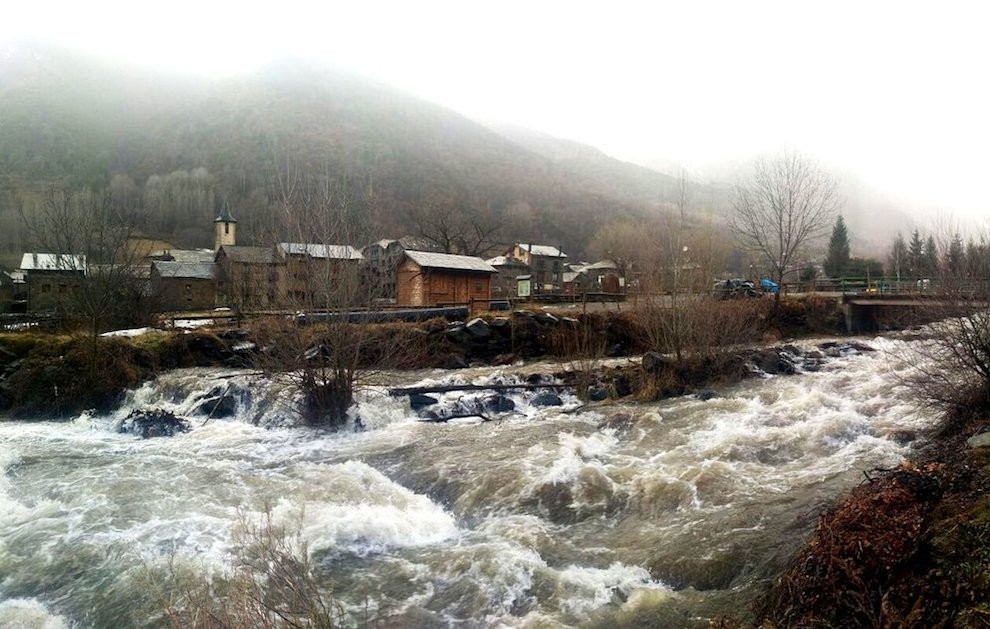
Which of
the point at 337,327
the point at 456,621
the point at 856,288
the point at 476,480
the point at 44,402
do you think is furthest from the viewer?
the point at 856,288

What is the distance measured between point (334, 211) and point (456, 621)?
39.8 ft

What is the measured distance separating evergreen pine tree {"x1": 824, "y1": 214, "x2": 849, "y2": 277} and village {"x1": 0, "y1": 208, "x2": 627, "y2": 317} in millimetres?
27126

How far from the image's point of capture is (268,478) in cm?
1147

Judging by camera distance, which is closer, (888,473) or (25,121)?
(888,473)

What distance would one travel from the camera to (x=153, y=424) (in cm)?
1636

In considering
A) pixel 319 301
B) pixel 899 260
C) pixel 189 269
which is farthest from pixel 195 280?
pixel 899 260

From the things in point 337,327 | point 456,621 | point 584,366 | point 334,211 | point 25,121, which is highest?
point 25,121

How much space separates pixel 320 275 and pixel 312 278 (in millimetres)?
225

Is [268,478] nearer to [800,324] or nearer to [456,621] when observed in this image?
[456,621]

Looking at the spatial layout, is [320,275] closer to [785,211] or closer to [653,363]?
[653,363]

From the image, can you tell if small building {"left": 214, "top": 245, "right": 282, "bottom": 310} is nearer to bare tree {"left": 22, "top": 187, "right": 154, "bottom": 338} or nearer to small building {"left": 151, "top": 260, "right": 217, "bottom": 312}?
small building {"left": 151, "top": 260, "right": 217, "bottom": 312}

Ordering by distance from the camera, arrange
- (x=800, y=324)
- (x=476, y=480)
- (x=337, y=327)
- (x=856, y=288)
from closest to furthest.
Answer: (x=476, y=480) < (x=337, y=327) < (x=800, y=324) < (x=856, y=288)

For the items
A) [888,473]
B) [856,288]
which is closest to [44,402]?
[888,473]

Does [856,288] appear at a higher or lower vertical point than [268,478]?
higher
